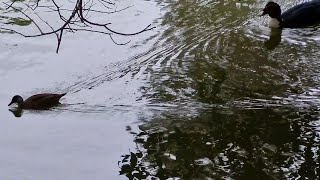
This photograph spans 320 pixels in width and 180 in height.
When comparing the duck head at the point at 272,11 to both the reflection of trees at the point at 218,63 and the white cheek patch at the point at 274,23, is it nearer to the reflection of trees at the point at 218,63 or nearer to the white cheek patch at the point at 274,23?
the white cheek patch at the point at 274,23

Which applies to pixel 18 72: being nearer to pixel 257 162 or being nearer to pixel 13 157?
pixel 13 157

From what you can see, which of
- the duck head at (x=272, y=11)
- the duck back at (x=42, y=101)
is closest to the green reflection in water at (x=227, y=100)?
the duck head at (x=272, y=11)

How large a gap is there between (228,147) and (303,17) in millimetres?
5657

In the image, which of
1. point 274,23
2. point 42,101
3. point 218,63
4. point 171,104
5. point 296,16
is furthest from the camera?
point 296,16

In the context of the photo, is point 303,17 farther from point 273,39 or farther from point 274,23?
point 273,39

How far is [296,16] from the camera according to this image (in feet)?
40.4

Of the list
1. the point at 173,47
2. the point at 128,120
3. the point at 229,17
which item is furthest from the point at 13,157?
the point at 229,17

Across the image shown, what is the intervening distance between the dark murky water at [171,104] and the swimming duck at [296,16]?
0.30 meters

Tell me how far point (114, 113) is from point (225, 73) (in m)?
2.10

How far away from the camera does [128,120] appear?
8.27m

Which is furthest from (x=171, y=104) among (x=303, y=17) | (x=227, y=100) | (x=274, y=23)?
(x=303, y=17)

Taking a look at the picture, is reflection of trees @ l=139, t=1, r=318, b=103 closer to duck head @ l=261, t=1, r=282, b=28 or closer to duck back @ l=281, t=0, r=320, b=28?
duck head @ l=261, t=1, r=282, b=28

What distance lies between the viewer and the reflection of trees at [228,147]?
6.75 metres

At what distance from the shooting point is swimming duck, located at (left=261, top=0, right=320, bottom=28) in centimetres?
1220
